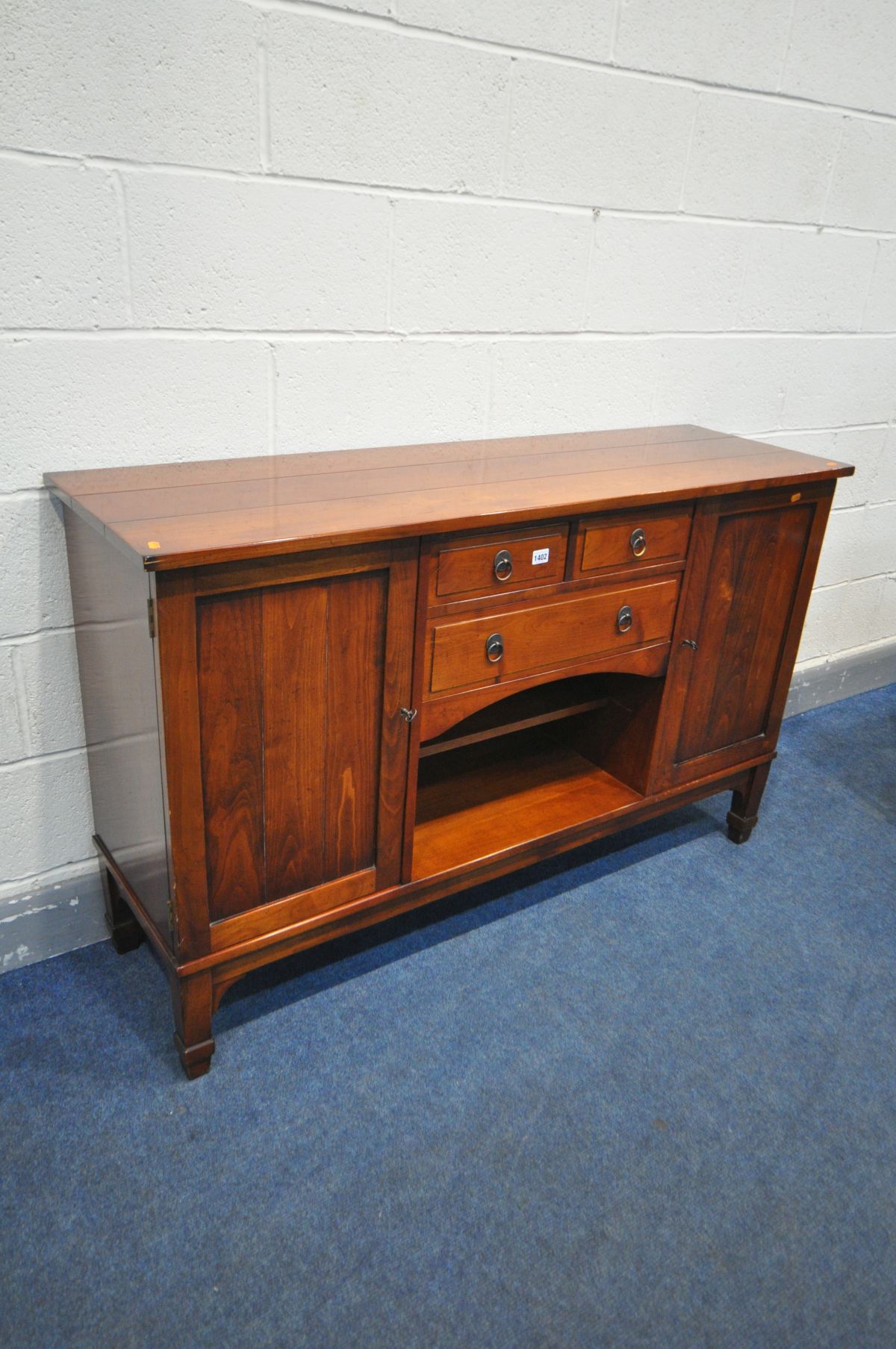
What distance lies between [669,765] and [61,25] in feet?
5.24

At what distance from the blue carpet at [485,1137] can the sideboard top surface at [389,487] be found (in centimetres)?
85

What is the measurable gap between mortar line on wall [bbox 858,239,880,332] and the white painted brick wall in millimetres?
65

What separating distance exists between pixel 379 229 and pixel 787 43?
108cm

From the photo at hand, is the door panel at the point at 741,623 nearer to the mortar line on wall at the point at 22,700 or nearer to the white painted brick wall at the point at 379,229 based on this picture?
the white painted brick wall at the point at 379,229

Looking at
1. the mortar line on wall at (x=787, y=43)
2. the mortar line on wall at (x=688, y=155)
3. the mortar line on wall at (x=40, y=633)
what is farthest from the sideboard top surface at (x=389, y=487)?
the mortar line on wall at (x=787, y=43)

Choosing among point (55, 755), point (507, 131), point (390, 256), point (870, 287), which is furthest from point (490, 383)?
point (870, 287)

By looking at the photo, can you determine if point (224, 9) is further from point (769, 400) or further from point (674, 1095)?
point (674, 1095)

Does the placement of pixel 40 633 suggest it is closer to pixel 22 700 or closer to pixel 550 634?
pixel 22 700

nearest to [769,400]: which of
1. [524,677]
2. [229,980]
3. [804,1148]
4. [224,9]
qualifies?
[524,677]

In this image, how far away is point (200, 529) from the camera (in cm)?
128

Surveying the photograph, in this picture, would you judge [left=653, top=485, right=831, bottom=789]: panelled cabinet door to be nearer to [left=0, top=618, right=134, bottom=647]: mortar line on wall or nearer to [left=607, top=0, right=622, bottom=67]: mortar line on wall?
[left=607, top=0, right=622, bottom=67]: mortar line on wall

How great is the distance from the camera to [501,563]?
5.05 feet

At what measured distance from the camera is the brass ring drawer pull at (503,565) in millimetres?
1535

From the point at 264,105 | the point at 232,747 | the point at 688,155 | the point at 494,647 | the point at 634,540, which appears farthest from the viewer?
the point at 688,155
